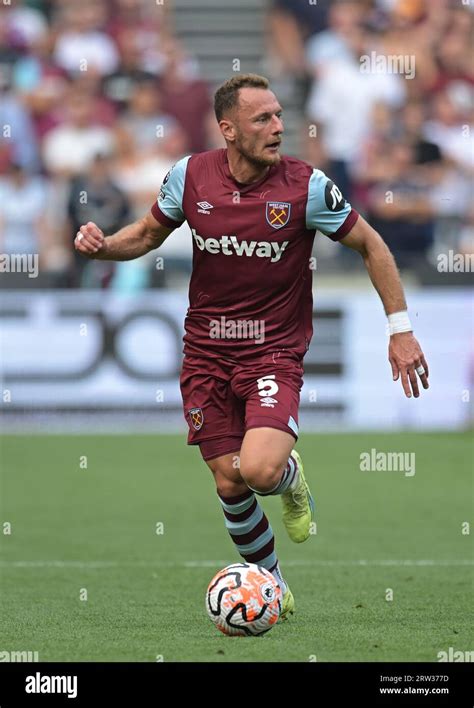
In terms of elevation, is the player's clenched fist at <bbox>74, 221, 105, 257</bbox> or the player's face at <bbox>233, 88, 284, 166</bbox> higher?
the player's face at <bbox>233, 88, 284, 166</bbox>

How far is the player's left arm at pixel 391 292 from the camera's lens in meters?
7.29

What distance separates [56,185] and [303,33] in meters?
4.85

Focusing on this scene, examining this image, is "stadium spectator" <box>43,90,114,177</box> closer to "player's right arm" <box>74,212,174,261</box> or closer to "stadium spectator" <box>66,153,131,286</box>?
"stadium spectator" <box>66,153,131,286</box>

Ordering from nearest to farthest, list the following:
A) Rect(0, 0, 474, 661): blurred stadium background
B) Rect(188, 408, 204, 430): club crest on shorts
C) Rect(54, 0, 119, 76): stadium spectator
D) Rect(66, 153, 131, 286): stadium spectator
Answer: Rect(188, 408, 204, 430): club crest on shorts
Rect(0, 0, 474, 661): blurred stadium background
Rect(66, 153, 131, 286): stadium spectator
Rect(54, 0, 119, 76): stadium spectator

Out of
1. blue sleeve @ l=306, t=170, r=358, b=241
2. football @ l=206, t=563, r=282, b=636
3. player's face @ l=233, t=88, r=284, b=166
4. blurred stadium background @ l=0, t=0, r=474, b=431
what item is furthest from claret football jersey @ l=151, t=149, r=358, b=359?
blurred stadium background @ l=0, t=0, r=474, b=431

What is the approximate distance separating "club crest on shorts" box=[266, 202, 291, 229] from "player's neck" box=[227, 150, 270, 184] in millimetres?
196

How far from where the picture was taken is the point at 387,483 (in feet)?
45.6

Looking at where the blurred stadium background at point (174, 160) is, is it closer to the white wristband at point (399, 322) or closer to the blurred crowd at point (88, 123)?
the blurred crowd at point (88, 123)

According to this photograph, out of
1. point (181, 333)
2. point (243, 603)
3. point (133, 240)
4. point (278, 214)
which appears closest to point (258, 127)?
point (278, 214)

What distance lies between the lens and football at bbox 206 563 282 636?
7.00m

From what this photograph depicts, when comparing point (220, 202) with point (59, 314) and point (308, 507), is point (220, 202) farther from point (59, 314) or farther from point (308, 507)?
point (59, 314)

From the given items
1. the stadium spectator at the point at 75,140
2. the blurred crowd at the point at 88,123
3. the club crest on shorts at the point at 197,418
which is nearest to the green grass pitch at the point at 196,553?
the club crest on shorts at the point at 197,418

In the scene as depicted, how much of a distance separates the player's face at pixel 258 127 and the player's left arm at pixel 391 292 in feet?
1.83

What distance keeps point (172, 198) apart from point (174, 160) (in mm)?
12178
